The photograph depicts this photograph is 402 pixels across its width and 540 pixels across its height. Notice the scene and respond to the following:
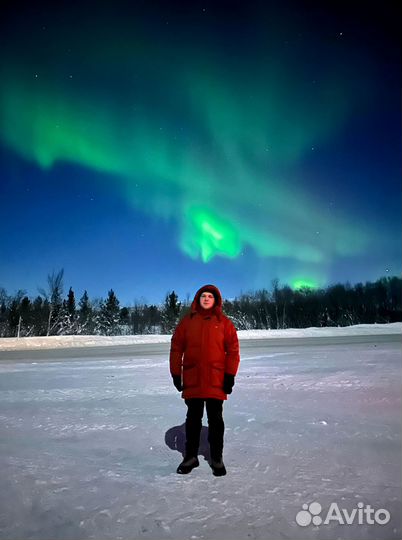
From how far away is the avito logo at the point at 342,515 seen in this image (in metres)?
2.42

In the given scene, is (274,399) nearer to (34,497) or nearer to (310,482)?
(310,482)

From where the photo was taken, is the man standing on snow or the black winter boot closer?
the black winter boot

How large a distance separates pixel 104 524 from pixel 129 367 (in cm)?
935

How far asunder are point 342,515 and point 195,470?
53.3 inches

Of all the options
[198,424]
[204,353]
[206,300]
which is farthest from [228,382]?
[206,300]

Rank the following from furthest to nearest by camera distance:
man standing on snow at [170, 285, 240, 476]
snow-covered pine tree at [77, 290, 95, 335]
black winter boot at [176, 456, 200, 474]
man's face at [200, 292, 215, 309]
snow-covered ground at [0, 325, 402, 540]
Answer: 1. snow-covered pine tree at [77, 290, 95, 335]
2. man's face at [200, 292, 215, 309]
3. man standing on snow at [170, 285, 240, 476]
4. black winter boot at [176, 456, 200, 474]
5. snow-covered ground at [0, 325, 402, 540]

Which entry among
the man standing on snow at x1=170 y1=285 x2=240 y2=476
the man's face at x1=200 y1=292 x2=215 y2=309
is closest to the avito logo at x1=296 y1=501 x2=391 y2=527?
the man standing on snow at x1=170 y1=285 x2=240 y2=476

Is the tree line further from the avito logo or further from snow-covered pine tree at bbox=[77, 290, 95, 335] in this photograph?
the avito logo

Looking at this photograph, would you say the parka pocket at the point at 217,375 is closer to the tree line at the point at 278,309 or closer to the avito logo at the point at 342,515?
the avito logo at the point at 342,515

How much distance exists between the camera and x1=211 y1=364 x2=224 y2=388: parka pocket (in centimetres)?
338

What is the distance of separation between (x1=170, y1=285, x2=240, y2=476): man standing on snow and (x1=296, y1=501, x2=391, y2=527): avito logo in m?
0.99

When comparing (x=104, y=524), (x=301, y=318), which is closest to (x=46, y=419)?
(x=104, y=524)

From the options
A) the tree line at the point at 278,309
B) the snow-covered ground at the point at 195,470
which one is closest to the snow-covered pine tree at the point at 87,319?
the tree line at the point at 278,309

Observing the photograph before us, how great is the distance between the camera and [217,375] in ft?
11.1
